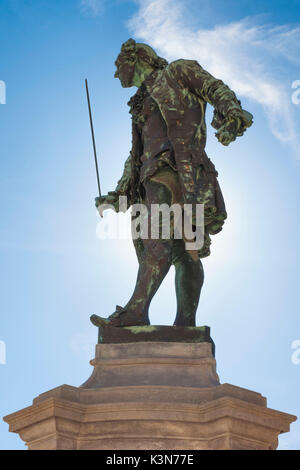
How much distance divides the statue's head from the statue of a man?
0.04ft

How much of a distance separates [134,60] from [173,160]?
1.71 meters

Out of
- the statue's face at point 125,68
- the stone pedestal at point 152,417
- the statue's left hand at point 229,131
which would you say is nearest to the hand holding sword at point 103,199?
the statue's face at point 125,68

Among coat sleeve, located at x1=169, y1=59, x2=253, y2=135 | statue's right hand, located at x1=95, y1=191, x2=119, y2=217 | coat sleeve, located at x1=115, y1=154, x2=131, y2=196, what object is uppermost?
coat sleeve, located at x1=169, y1=59, x2=253, y2=135

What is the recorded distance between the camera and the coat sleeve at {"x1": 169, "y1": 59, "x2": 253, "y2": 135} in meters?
9.27

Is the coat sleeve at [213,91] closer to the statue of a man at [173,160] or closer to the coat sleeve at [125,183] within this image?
the statue of a man at [173,160]

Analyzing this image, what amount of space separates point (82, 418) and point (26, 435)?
0.59m

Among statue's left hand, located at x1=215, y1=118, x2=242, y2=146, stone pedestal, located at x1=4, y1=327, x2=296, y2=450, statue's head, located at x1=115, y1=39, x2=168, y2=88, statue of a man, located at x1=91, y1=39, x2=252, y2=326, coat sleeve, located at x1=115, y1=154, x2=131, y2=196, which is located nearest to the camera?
stone pedestal, located at x1=4, y1=327, x2=296, y2=450

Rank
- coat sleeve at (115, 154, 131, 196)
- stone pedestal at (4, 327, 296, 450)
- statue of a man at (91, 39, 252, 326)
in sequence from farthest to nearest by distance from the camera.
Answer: coat sleeve at (115, 154, 131, 196)
statue of a man at (91, 39, 252, 326)
stone pedestal at (4, 327, 296, 450)

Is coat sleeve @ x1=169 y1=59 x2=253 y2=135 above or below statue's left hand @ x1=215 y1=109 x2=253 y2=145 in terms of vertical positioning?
above

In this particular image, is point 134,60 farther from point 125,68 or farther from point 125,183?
point 125,183

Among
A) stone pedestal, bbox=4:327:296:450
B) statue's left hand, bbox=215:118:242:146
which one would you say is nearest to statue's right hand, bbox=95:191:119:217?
statue's left hand, bbox=215:118:242:146

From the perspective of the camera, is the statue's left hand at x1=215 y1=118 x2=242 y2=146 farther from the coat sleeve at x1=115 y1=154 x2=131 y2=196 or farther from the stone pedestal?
the stone pedestal

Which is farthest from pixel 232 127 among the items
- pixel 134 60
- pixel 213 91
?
pixel 134 60

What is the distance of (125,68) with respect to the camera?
10.6 meters
